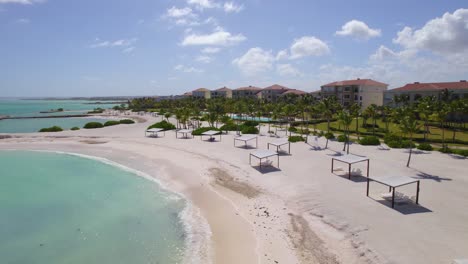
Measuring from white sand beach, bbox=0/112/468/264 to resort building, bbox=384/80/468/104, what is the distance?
4213 centimetres

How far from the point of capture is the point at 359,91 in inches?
3098

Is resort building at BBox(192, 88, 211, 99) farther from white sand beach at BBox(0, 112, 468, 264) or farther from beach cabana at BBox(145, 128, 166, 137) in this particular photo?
white sand beach at BBox(0, 112, 468, 264)

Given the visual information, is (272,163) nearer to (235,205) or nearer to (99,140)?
(235,205)

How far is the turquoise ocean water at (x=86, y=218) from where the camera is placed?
14703mm

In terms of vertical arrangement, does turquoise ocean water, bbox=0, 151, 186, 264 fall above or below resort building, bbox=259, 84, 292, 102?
below

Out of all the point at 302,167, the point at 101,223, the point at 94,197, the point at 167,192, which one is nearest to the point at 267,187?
the point at 302,167

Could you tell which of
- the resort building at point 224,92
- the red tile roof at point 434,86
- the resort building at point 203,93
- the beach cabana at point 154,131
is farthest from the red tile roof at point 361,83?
the resort building at point 203,93

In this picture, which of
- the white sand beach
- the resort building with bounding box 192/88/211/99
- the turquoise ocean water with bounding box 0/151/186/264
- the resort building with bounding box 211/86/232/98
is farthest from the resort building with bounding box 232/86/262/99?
the turquoise ocean water with bounding box 0/151/186/264

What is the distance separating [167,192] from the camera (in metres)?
22.8

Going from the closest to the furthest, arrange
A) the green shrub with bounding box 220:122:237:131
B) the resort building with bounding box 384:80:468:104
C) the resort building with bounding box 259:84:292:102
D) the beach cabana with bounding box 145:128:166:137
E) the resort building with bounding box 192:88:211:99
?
the beach cabana with bounding box 145:128:166:137 → the green shrub with bounding box 220:122:237:131 → the resort building with bounding box 384:80:468:104 → the resort building with bounding box 259:84:292:102 → the resort building with bounding box 192:88:211:99

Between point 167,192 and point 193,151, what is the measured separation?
13.1m

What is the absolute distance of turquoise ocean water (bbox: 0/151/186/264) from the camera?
1470 centimetres

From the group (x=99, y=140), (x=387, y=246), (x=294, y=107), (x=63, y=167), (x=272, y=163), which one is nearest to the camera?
(x=387, y=246)

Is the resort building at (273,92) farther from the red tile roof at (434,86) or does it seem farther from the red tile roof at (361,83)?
the red tile roof at (434,86)
